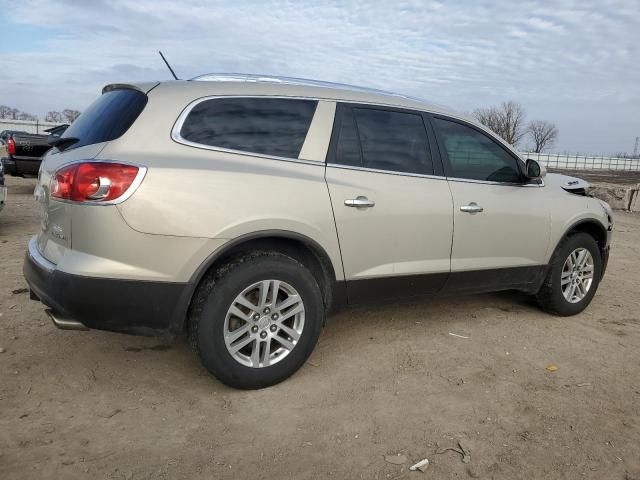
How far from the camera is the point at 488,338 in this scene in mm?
4309

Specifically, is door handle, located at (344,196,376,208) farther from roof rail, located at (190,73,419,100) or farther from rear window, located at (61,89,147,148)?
rear window, located at (61,89,147,148)

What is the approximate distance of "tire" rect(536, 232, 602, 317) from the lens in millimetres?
4766

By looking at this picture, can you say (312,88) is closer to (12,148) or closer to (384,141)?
(384,141)

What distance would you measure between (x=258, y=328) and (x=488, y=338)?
2.02 metres

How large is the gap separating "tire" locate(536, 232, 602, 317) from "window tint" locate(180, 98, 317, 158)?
266cm

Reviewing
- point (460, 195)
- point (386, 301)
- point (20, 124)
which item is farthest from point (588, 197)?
point (20, 124)

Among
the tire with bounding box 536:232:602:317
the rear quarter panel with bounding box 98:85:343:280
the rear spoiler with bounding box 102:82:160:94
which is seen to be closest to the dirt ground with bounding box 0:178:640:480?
the tire with bounding box 536:232:602:317

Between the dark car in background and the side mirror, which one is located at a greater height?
the side mirror

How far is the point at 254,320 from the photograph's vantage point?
3.21 meters

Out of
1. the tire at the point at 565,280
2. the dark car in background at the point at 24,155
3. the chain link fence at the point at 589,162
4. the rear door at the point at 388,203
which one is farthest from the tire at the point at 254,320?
the chain link fence at the point at 589,162

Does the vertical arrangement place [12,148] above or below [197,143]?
below

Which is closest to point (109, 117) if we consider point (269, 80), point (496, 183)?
point (269, 80)

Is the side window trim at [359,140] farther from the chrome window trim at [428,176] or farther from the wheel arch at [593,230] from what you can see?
the wheel arch at [593,230]

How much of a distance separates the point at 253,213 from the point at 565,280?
10.4 feet
